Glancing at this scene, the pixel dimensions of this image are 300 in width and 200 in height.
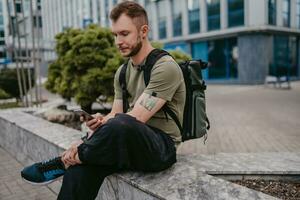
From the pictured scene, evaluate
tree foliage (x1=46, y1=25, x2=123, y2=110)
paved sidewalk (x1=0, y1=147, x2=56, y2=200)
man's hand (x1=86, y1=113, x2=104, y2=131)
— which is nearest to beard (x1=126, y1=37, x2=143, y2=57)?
man's hand (x1=86, y1=113, x2=104, y2=131)

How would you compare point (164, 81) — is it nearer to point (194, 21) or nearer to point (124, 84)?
point (124, 84)

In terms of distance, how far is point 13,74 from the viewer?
37.4 ft

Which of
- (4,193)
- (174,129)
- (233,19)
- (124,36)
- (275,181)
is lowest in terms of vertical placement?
(4,193)

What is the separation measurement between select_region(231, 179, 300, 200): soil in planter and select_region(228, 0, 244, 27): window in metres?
19.8

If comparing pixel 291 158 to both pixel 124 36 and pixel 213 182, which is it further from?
pixel 124 36

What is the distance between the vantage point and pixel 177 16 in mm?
25734

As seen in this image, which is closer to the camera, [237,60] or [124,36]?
[124,36]

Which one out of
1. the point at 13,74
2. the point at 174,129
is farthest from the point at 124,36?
the point at 13,74

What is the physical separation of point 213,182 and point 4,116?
5.28m

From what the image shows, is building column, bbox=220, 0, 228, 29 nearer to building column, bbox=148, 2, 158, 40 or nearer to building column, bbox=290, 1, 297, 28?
building column, bbox=290, 1, 297, 28

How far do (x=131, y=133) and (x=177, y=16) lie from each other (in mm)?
24358

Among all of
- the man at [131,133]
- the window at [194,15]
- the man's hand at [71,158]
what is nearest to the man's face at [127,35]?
the man at [131,133]

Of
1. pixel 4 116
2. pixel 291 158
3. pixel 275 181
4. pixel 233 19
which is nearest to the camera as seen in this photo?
pixel 275 181

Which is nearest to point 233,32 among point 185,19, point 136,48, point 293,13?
point 185,19
